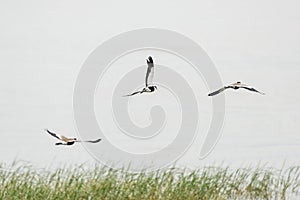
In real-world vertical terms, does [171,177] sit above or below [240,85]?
below

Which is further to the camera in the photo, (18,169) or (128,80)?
(128,80)

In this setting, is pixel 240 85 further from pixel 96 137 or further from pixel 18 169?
pixel 18 169

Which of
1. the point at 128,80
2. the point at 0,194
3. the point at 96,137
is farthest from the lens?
the point at 128,80

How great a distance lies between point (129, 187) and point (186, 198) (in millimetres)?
686

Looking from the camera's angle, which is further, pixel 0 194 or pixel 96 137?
pixel 96 137

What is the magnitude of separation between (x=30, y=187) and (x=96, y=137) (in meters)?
1.03

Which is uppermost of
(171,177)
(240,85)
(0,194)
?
(240,85)

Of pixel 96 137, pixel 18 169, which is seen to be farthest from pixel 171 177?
pixel 18 169

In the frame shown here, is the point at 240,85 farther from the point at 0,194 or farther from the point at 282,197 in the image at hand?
the point at 0,194

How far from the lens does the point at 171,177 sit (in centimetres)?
1148

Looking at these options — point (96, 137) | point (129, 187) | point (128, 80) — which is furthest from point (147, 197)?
point (128, 80)

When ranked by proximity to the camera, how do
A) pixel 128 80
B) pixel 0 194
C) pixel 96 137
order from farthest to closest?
pixel 128 80, pixel 96 137, pixel 0 194

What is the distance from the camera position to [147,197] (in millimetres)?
11258

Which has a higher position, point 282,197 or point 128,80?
point 128,80
